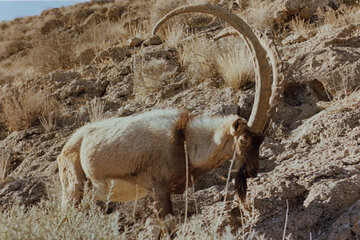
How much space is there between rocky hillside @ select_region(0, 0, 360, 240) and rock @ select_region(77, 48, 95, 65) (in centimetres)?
5

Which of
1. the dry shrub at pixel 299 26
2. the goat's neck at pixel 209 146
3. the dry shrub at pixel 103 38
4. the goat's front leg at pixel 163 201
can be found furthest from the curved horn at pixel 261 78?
the dry shrub at pixel 103 38

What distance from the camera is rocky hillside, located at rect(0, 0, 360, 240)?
382 centimetres

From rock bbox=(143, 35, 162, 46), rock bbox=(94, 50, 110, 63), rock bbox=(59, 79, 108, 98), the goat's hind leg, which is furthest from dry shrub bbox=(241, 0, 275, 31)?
the goat's hind leg

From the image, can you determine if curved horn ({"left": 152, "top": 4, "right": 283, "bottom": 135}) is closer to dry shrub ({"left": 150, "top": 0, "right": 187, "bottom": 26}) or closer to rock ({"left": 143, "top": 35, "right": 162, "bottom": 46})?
rock ({"left": 143, "top": 35, "right": 162, "bottom": 46})

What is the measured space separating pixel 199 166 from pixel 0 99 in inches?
295

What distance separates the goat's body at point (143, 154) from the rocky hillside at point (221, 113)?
14.6 inches

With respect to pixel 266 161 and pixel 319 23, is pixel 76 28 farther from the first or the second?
pixel 266 161

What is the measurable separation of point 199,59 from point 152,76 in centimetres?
88

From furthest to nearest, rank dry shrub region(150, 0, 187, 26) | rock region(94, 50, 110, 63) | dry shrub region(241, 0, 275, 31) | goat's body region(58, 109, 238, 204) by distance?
dry shrub region(150, 0, 187, 26) → rock region(94, 50, 110, 63) → dry shrub region(241, 0, 275, 31) → goat's body region(58, 109, 238, 204)

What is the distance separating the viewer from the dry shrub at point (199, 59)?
7633 millimetres

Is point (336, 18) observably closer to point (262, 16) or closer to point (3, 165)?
point (262, 16)

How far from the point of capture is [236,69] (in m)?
6.83

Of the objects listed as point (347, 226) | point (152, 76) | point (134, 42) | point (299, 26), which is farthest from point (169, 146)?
point (134, 42)

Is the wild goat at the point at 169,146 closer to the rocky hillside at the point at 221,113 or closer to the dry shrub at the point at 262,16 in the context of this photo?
the rocky hillside at the point at 221,113
